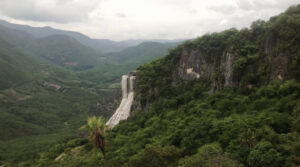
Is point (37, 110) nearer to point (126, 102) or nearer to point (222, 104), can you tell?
point (126, 102)

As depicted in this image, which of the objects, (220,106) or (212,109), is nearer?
(220,106)

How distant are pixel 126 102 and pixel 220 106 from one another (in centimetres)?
2884

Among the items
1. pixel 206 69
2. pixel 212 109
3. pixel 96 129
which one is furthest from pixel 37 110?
pixel 96 129

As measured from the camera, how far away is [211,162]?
16.4 m

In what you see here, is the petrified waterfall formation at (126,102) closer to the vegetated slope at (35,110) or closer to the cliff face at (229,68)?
the cliff face at (229,68)

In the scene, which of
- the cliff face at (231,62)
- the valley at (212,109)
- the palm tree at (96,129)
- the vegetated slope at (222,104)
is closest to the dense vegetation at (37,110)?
the valley at (212,109)

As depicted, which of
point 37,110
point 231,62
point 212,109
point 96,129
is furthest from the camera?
point 37,110

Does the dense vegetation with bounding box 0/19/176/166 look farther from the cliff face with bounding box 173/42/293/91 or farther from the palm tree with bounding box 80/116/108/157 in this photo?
the cliff face with bounding box 173/42/293/91

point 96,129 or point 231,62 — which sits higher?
point 231,62

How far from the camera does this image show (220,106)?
3136 cm

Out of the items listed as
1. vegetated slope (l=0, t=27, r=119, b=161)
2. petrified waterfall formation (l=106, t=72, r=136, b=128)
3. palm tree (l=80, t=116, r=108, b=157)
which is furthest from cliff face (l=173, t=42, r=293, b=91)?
vegetated slope (l=0, t=27, r=119, b=161)

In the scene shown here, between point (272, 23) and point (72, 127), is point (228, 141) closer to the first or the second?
point (272, 23)

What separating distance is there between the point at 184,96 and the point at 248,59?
43.0ft

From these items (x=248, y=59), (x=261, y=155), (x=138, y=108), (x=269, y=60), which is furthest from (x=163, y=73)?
(x=261, y=155)
